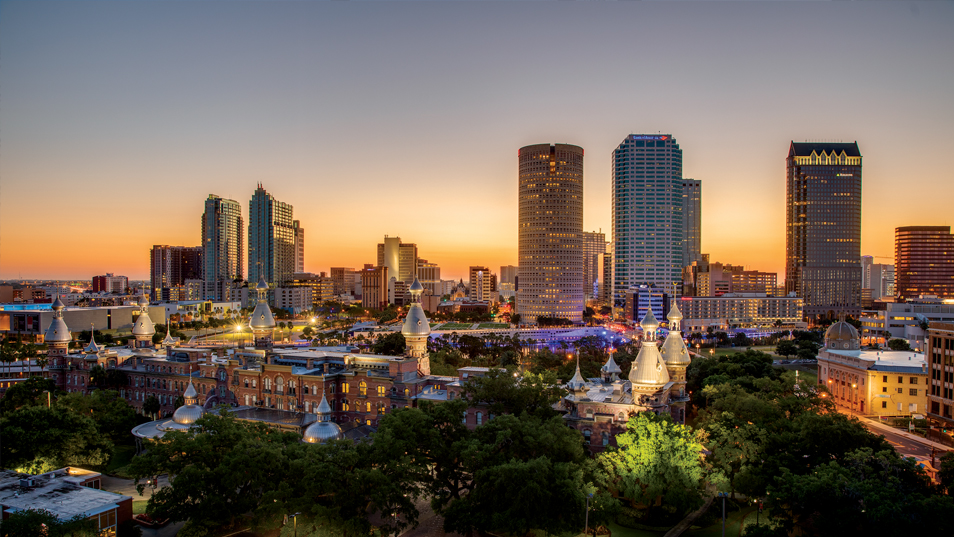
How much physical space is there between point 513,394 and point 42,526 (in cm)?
3638

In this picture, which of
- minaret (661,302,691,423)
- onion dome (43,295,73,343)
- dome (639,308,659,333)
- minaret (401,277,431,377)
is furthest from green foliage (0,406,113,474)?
minaret (661,302,691,423)

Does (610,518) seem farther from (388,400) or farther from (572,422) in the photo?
(388,400)

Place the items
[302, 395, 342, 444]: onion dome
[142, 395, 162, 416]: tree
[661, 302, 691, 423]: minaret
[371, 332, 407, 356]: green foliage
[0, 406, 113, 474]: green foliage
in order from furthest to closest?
1. [371, 332, 407, 356]: green foliage
2. [142, 395, 162, 416]: tree
3. [661, 302, 691, 423]: minaret
4. [0, 406, 113, 474]: green foliage
5. [302, 395, 342, 444]: onion dome

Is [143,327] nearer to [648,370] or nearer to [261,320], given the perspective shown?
[261,320]

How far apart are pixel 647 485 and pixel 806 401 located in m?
24.2

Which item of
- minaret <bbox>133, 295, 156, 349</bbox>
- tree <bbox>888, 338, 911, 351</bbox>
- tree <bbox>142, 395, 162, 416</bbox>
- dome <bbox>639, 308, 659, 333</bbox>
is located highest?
dome <bbox>639, 308, 659, 333</bbox>

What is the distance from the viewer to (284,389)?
232 ft

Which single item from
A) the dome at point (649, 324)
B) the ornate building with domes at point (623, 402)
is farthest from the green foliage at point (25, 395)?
the dome at point (649, 324)

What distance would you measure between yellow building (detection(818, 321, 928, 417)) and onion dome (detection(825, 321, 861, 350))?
8.96 metres

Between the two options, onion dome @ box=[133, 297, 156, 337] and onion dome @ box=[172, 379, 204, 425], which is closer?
onion dome @ box=[172, 379, 204, 425]

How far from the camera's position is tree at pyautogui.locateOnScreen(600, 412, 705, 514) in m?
45.6

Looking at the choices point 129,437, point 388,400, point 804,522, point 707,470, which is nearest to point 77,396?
point 129,437

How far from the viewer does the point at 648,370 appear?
5506 centimetres

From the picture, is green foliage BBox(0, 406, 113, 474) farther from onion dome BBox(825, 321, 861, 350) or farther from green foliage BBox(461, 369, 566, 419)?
onion dome BBox(825, 321, 861, 350)
